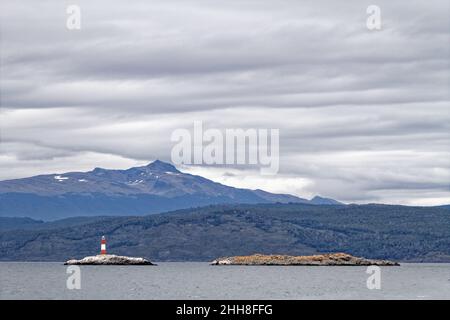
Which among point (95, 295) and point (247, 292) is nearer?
point (95, 295)
